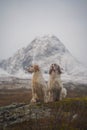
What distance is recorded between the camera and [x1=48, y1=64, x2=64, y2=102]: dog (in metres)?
8.24

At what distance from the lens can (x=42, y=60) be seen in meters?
10.7

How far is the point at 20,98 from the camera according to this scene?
10.2 metres

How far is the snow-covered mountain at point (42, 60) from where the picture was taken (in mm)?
10578

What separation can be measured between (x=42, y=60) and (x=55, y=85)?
2575mm

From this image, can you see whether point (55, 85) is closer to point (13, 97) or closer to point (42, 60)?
point (13, 97)

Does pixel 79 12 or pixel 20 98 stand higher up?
pixel 79 12

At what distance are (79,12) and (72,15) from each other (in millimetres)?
203

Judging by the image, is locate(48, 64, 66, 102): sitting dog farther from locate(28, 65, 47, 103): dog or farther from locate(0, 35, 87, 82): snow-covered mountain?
locate(0, 35, 87, 82): snow-covered mountain

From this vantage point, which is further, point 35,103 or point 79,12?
point 79,12

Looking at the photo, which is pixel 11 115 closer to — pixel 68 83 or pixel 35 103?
pixel 35 103

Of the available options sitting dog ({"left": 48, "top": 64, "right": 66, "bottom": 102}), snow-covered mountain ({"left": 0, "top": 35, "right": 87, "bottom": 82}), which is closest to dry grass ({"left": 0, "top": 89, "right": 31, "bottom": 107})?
snow-covered mountain ({"left": 0, "top": 35, "right": 87, "bottom": 82})

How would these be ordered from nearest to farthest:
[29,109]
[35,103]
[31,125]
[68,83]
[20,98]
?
[31,125] < [29,109] < [35,103] < [20,98] < [68,83]

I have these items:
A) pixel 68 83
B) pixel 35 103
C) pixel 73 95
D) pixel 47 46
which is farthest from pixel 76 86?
pixel 35 103

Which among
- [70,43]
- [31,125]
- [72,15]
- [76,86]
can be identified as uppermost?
[72,15]
